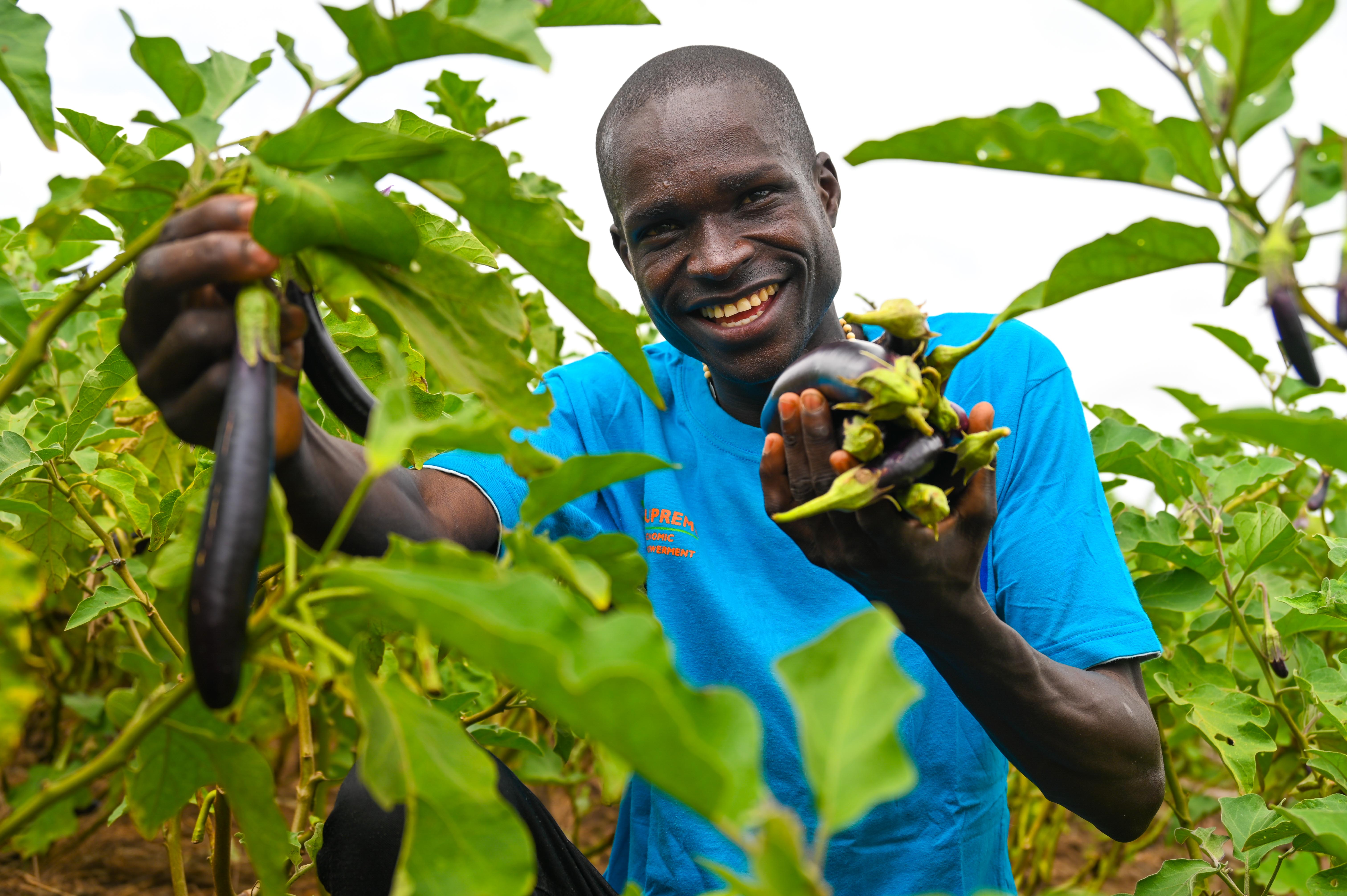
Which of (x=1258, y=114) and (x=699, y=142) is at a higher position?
(x=699, y=142)

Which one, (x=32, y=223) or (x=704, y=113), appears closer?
(x=32, y=223)

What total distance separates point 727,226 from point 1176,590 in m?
0.79

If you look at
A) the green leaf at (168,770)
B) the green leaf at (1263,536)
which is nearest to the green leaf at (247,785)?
the green leaf at (168,770)

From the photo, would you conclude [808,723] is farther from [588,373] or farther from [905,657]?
[588,373]

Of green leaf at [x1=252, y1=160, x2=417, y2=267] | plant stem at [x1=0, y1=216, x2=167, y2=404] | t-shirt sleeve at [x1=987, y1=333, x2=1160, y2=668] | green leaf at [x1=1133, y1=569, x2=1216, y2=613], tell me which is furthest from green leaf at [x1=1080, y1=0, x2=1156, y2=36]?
green leaf at [x1=1133, y1=569, x2=1216, y2=613]

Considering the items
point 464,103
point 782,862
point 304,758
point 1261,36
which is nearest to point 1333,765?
point 1261,36

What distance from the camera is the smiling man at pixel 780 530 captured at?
1.02m

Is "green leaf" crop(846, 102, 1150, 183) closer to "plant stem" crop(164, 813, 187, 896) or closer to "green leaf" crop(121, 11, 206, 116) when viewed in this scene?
"green leaf" crop(121, 11, 206, 116)

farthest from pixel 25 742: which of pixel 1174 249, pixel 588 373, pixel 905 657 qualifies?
pixel 1174 249

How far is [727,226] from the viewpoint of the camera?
1.41 metres

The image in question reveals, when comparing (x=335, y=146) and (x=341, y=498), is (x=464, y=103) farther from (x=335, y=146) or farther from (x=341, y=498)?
(x=335, y=146)

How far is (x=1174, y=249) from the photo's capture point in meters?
0.64

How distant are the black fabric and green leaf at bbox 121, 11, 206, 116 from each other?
670 mm

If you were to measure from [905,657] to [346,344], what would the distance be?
804mm
